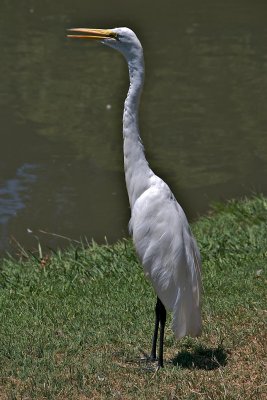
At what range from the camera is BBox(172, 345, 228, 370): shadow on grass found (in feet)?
16.3

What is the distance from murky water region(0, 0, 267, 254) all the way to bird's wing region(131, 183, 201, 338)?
13.4 ft

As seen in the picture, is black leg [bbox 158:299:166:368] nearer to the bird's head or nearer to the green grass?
the green grass

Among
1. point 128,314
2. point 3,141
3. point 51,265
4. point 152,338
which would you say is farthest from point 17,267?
point 3,141

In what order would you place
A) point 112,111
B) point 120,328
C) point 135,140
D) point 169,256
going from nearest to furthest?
point 169,256
point 135,140
point 120,328
point 112,111

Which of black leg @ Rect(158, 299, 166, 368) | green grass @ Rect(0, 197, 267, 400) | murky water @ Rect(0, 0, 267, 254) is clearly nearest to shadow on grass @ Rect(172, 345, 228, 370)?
green grass @ Rect(0, 197, 267, 400)

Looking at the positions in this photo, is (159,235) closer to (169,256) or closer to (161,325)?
(169,256)

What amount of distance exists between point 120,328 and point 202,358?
656 mm

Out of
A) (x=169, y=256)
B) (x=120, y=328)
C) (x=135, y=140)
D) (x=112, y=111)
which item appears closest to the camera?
(x=169, y=256)

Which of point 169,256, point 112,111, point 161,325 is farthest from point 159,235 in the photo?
point 112,111

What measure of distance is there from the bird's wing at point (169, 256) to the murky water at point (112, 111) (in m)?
4.09

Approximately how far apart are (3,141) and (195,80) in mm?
3973

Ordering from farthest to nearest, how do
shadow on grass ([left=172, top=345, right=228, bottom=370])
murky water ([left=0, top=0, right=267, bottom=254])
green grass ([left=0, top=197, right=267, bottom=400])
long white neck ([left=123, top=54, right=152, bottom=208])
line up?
murky water ([left=0, top=0, right=267, bottom=254]) → long white neck ([left=123, top=54, right=152, bottom=208]) → shadow on grass ([left=172, top=345, right=228, bottom=370]) → green grass ([left=0, top=197, right=267, bottom=400])

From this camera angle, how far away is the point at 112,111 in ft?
44.0

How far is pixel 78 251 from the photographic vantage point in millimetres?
7781
